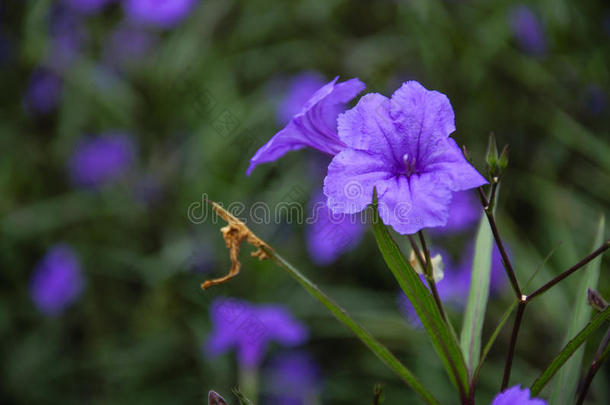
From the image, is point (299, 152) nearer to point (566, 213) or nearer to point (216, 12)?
point (216, 12)

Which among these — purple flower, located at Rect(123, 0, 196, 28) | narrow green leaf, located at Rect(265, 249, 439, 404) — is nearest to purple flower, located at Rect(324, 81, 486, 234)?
narrow green leaf, located at Rect(265, 249, 439, 404)

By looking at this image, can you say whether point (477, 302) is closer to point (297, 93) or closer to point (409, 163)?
point (409, 163)

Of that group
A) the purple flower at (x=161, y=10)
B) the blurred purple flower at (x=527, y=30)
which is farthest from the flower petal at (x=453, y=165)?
the purple flower at (x=161, y=10)

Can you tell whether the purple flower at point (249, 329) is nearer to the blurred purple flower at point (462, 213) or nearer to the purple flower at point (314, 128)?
the purple flower at point (314, 128)

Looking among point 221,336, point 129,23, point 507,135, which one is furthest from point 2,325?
point 507,135

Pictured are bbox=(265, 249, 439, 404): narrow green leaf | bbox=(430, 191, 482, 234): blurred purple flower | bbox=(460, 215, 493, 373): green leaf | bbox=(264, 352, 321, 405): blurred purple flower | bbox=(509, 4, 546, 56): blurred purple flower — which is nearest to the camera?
bbox=(265, 249, 439, 404): narrow green leaf

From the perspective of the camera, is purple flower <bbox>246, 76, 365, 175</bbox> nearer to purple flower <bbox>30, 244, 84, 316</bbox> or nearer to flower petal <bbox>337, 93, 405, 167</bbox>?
flower petal <bbox>337, 93, 405, 167</bbox>
